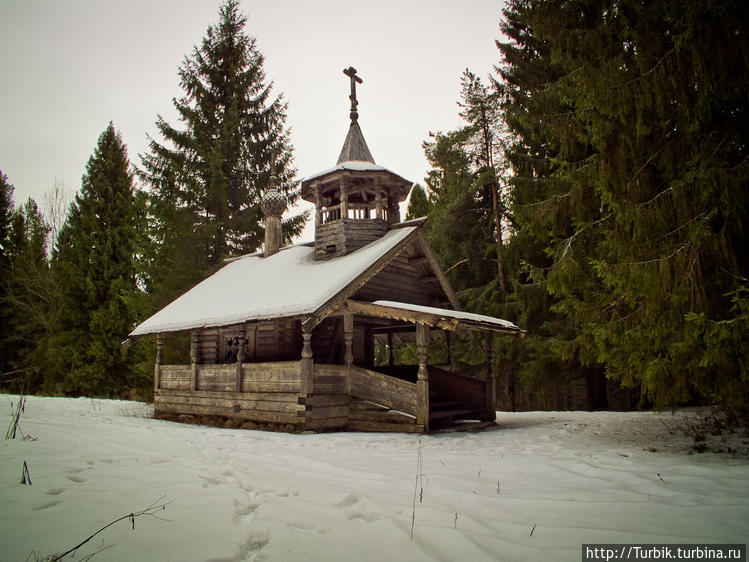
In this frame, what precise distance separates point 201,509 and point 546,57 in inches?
651

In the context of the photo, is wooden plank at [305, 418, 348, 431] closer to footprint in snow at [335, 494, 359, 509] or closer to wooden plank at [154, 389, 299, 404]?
wooden plank at [154, 389, 299, 404]

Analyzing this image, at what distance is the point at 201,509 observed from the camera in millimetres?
2980

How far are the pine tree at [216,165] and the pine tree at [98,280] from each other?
4.55m

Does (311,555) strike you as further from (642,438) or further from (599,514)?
(642,438)

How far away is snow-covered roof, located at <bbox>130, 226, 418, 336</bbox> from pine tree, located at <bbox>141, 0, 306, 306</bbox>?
16.7ft

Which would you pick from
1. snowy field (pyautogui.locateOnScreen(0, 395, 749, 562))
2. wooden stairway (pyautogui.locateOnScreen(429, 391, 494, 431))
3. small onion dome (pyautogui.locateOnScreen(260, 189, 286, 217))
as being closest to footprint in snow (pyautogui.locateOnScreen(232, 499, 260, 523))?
snowy field (pyautogui.locateOnScreen(0, 395, 749, 562))

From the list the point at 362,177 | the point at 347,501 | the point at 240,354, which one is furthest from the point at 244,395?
the point at 347,501

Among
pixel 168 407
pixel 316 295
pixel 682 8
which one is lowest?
pixel 168 407

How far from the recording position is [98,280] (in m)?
25.5

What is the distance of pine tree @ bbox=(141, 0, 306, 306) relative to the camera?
779 inches

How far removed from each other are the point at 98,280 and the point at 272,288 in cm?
1899

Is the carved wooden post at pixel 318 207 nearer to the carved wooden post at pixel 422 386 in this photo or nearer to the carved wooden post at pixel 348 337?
the carved wooden post at pixel 348 337

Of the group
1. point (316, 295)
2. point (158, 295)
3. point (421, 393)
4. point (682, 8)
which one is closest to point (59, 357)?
point (158, 295)

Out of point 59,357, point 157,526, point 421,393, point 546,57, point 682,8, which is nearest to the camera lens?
point 157,526
